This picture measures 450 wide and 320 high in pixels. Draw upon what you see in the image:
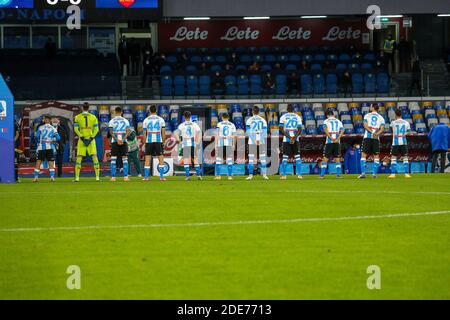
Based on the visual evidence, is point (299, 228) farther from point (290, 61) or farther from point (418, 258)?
point (290, 61)

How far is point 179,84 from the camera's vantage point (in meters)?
41.1

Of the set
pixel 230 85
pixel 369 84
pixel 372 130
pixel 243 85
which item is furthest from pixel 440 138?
pixel 230 85

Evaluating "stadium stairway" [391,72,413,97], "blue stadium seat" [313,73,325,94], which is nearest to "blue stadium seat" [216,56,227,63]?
"blue stadium seat" [313,73,325,94]

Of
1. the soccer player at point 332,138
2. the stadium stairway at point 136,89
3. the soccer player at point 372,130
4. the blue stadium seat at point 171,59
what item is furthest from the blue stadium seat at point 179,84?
the soccer player at point 372,130

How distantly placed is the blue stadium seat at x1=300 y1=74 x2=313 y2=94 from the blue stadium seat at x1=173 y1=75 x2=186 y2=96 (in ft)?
15.9

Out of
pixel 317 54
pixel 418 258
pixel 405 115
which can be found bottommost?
pixel 418 258

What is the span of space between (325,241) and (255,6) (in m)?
28.4

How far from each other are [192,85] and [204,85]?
494mm

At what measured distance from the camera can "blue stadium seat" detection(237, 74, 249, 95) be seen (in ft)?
134

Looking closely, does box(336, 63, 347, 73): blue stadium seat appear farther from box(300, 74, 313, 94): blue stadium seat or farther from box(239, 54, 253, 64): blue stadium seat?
box(239, 54, 253, 64): blue stadium seat

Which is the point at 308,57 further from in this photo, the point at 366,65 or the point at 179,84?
the point at 179,84

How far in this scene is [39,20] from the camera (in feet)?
123

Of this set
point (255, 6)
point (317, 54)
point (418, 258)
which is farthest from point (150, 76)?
point (418, 258)

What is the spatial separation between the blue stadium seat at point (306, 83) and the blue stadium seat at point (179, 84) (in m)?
4.84
